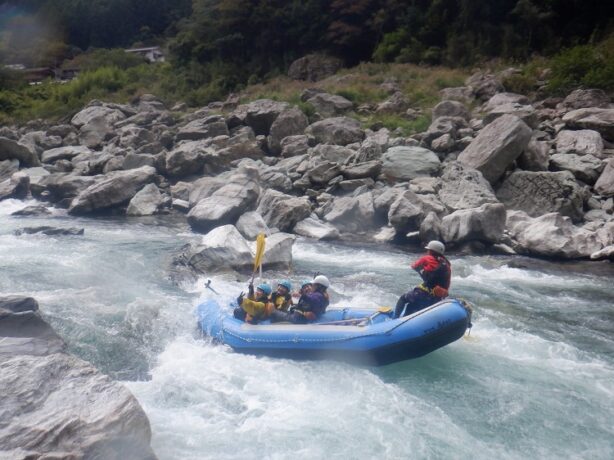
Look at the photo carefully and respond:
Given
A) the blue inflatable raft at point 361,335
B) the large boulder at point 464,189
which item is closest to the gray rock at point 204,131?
the large boulder at point 464,189

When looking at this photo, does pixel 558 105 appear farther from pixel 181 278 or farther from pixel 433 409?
pixel 433 409

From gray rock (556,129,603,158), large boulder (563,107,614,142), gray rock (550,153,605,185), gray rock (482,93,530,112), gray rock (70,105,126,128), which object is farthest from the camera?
gray rock (70,105,126,128)

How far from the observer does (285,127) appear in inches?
669

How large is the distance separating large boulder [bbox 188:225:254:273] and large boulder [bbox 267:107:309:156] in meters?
7.68

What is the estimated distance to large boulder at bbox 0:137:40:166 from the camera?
16.5 m

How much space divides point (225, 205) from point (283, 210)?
114cm

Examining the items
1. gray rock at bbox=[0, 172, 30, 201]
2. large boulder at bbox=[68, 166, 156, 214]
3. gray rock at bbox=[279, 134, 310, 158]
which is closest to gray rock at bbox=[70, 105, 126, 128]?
gray rock at bbox=[0, 172, 30, 201]

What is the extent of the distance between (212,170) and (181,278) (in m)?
7.03

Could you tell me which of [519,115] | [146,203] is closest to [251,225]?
[146,203]

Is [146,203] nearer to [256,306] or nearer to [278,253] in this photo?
[278,253]

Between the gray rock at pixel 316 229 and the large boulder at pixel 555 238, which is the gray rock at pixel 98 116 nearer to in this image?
the gray rock at pixel 316 229

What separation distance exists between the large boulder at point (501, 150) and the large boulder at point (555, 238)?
1.84 m

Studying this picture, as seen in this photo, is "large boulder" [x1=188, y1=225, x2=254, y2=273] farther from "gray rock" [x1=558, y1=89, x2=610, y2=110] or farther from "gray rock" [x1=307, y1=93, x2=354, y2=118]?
"gray rock" [x1=307, y1=93, x2=354, y2=118]

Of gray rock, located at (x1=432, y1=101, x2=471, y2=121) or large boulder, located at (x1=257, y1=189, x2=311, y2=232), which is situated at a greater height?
gray rock, located at (x1=432, y1=101, x2=471, y2=121)
